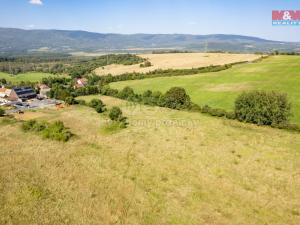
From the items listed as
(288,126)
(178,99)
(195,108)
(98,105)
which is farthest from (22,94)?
(288,126)

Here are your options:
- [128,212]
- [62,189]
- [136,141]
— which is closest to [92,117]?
[136,141]

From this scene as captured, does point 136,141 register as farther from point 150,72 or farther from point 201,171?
point 150,72

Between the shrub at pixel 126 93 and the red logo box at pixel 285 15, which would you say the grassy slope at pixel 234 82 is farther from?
the red logo box at pixel 285 15

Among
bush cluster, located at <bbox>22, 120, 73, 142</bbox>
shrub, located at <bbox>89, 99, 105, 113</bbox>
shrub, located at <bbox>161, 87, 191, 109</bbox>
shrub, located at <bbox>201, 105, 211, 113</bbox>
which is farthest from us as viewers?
shrub, located at <bbox>161, 87, 191, 109</bbox>

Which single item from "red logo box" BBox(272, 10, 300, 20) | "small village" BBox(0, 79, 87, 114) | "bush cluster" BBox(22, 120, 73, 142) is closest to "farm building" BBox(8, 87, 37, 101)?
"small village" BBox(0, 79, 87, 114)

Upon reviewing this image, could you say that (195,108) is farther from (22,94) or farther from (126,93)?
(22,94)

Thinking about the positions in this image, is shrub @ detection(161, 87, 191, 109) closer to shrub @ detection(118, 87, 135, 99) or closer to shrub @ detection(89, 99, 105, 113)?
shrub @ detection(89, 99, 105, 113)
